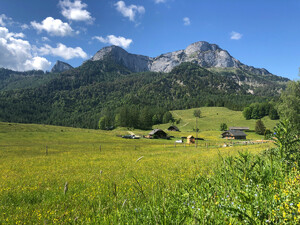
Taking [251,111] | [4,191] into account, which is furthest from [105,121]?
[4,191]

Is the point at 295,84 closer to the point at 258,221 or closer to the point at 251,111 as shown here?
the point at 258,221

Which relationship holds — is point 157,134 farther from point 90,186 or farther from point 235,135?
point 90,186

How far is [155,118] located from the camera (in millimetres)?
177500

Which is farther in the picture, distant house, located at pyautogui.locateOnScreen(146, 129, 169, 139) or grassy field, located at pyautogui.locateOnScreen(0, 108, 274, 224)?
distant house, located at pyautogui.locateOnScreen(146, 129, 169, 139)

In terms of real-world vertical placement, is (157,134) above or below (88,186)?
below

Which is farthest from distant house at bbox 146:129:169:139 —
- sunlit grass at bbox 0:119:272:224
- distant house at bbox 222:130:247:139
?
sunlit grass at bbox 0:119:272:224

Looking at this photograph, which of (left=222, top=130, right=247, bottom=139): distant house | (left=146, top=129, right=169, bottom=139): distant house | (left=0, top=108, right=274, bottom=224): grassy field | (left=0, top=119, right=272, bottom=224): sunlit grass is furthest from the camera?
(left=222, top=130, right=247, bottom=139): distant house

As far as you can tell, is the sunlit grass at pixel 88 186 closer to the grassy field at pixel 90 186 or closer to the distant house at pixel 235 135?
the grassy field at pixel 90 186

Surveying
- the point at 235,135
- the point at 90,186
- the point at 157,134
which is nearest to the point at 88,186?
the point at 90,186

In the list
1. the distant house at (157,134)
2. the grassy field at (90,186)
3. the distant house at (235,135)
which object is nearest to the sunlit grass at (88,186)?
the grassy field at (90,186)

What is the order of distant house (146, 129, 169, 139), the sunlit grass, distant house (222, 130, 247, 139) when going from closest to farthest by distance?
1. the sunlit grass
2. distant house (146, 129, 169, 139)
3. distant house (222, 130, 247, 139)

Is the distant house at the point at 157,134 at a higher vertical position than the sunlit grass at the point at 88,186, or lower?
lower

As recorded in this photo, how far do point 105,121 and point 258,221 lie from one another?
164234 mm

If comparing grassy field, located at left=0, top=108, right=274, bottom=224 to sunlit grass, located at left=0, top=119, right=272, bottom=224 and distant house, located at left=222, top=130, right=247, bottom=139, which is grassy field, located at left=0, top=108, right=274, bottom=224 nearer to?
sunlit grass, located at left=0, top=119, right=272, bottom=224
